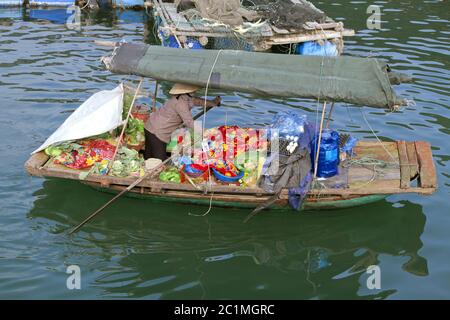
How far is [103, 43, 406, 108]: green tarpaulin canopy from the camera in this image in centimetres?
761

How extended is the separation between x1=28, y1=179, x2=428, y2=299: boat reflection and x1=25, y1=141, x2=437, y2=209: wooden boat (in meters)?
0.28

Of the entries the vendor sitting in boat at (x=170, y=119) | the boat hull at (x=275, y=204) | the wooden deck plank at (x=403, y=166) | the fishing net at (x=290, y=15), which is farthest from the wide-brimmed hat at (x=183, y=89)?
the fishing net at (x=290, y=15)

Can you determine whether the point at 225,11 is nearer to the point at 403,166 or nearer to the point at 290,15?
the point at 290,15

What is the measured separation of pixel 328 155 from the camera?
838cm

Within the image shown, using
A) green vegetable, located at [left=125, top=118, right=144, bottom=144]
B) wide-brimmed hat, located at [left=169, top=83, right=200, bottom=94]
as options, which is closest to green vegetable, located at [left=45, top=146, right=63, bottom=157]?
green vegetable, located at [left=125, top=118, right=144, bottom=144]

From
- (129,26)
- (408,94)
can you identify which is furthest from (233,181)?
(129,26)

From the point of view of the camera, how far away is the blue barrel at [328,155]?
8359 millimetres

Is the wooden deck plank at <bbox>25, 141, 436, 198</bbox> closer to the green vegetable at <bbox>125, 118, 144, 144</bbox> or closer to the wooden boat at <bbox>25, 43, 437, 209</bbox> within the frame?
the wooden boat at <bbox>25, 43, 437, 209</bbox>

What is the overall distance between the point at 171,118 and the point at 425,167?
11.5ft

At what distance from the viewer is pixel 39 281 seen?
7.39 m

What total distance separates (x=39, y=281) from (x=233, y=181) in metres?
2.76

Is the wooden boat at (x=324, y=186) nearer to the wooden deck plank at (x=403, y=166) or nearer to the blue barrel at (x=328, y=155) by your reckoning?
the wooden deck plank at (x=403, y=166)
